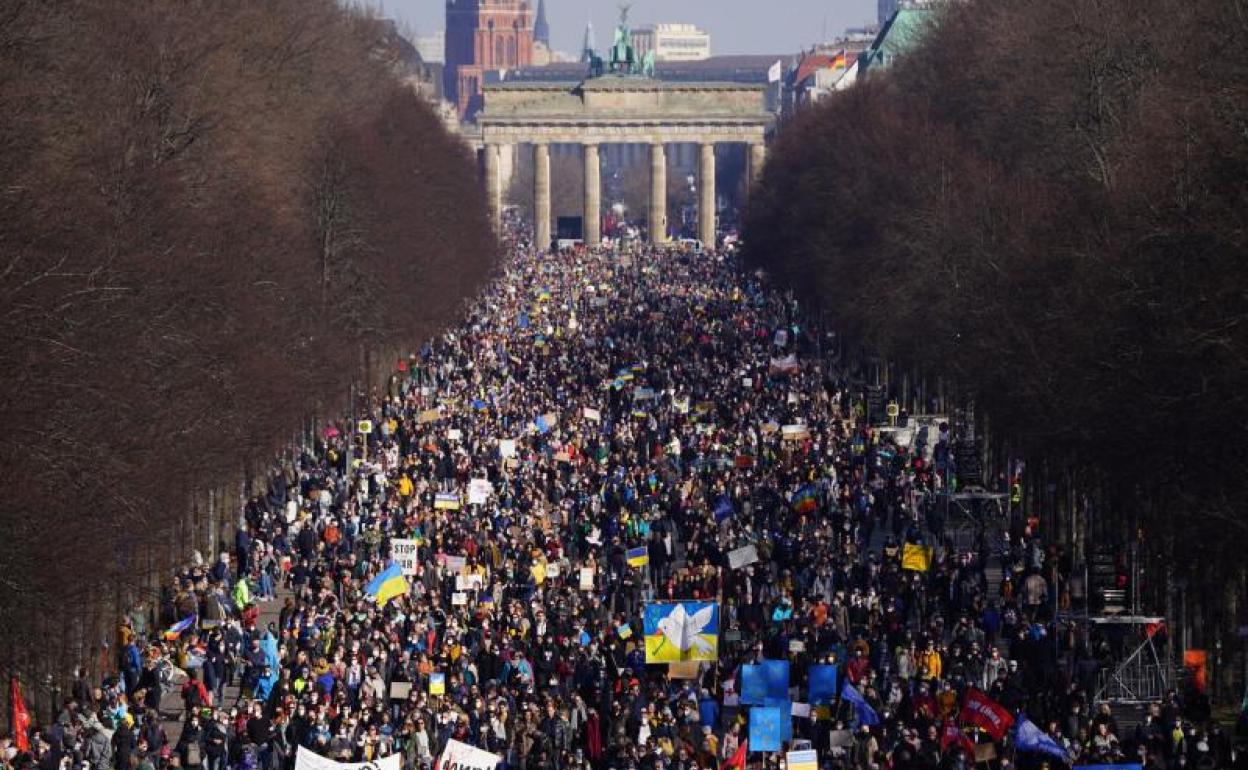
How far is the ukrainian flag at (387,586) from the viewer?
5047 centimetres

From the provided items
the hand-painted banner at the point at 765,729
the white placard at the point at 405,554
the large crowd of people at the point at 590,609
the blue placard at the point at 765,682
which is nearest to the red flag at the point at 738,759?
the large crowd of people at the point at 590,609

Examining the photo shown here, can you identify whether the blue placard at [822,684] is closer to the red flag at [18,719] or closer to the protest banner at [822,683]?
the protest banner at [822,683]

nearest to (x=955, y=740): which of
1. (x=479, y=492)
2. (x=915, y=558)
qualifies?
(x=915, y=558)

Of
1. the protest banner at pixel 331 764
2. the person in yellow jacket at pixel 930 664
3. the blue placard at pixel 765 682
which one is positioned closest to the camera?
the protest banner at pixel 331 764

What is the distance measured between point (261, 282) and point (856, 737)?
1087 inches

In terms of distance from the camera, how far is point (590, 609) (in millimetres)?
50031

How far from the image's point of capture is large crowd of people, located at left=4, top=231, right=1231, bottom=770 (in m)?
40.5

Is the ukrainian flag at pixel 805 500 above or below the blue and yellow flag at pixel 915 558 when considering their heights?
below

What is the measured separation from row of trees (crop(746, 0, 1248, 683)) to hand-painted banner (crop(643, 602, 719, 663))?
263 inches

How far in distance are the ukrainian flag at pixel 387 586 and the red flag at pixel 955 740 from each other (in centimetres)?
1314

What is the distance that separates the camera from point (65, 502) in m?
42.1

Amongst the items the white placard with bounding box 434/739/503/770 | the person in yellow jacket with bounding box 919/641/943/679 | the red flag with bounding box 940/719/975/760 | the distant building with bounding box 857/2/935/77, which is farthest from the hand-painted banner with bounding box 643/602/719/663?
the distant building with bounding box 857/2/935/77

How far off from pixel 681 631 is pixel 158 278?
547 inches

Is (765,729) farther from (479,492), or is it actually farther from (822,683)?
(479,492)
